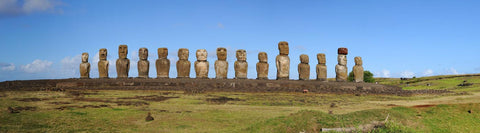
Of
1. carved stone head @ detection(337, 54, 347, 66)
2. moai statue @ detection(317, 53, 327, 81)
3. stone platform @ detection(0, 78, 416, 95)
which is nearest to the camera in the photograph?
stone platform @ detection(0, 78, 416, 95)

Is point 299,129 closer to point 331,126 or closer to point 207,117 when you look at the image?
point 331,126

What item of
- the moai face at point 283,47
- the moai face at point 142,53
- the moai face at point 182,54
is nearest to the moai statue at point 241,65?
the moai face at point 283,47

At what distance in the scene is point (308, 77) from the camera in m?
25.2

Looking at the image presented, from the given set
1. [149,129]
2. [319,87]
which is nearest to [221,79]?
[319,87]

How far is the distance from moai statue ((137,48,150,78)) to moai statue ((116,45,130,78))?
78cm

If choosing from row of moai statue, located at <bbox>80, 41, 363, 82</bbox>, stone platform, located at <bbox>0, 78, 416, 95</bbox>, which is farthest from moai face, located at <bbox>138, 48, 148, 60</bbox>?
stone platform, located at <bbox>0, 78, 416, 95</bbox>

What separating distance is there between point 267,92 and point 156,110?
9.27 metres

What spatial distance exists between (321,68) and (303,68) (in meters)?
1.48

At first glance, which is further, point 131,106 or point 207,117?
point 131,106

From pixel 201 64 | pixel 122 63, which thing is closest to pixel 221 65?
pixel 201 64

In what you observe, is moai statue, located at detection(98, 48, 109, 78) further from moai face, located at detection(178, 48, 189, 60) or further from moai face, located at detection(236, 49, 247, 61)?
moai face, located at detection(236, 49, 247, 61)

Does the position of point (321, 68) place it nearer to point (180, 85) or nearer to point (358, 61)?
point (358, 61)

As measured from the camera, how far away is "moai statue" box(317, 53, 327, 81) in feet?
84.2

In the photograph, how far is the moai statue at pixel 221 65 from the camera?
24000 millimetres
